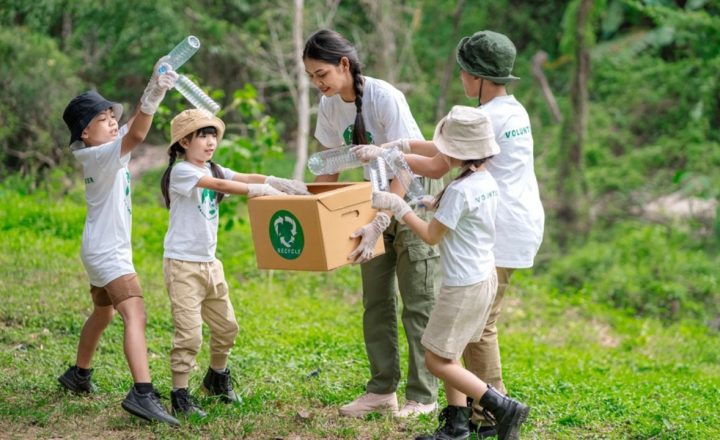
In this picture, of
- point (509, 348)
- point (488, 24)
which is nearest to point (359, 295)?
point (509, 348)

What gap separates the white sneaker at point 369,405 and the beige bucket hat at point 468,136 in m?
1.52

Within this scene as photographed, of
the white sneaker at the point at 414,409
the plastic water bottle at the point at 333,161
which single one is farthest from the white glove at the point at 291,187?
the white sneaker at the point at 414,409

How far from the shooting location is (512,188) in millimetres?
4242

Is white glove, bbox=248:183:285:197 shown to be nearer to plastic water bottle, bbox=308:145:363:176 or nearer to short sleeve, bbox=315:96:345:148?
plastic water bottle, bbox=308:145:363:176

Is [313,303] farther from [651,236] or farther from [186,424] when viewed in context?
[651,236]

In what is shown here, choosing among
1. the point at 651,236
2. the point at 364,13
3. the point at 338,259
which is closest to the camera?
the point at 338,259

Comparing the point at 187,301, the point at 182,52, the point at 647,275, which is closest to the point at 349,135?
the point at 182,52

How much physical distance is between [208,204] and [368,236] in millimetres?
930

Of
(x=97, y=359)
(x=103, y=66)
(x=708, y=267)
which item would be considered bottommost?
(x=708, y=267)

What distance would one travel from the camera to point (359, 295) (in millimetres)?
8773

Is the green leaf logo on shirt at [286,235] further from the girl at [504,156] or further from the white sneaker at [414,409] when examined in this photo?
the white sneaker at [414,409]

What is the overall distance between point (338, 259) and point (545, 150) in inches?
433

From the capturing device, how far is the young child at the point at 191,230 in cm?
453

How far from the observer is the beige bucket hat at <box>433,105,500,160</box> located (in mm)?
3945
